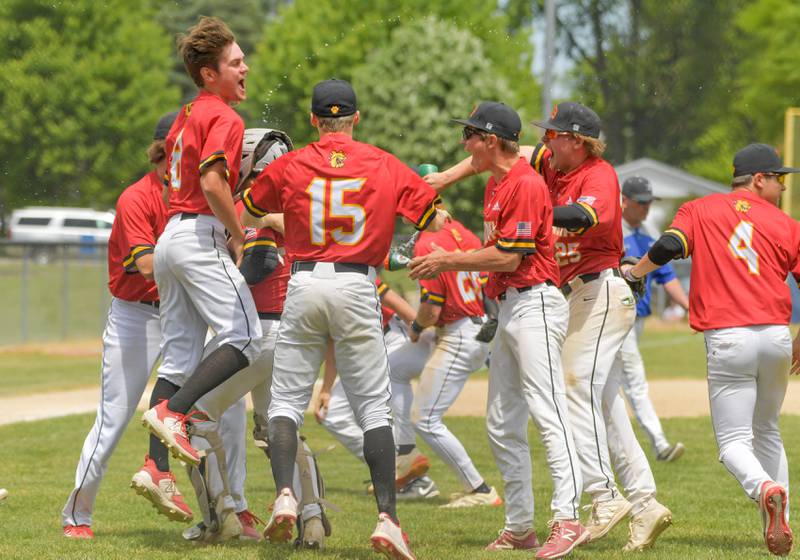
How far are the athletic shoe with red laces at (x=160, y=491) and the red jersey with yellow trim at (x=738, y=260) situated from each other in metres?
2.90

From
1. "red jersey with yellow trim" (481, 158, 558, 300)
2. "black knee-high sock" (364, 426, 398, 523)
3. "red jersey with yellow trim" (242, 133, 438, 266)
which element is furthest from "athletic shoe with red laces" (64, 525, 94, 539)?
"red jersey with yellow trim" (481, 158, 558, 300)

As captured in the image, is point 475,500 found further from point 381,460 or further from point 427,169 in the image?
point 381,460

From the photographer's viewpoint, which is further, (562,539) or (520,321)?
(520,321)

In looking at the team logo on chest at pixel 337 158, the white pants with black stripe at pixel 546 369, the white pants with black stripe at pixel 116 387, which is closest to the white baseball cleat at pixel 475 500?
the white pants with black stripe at pixel 546 369

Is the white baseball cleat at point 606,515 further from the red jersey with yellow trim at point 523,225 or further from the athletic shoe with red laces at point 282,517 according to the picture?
the athletic shoe with red laces at point 282,517

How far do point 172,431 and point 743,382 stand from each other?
119 inches

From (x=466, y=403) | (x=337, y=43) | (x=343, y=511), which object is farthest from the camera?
(x=337, y=43)

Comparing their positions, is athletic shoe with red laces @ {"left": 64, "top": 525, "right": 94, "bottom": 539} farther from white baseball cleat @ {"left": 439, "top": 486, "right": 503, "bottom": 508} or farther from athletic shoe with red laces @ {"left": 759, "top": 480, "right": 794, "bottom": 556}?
athletic shoe with red laces @ {"left": 759, "top": 480, "right": 794, "bottom": 556}

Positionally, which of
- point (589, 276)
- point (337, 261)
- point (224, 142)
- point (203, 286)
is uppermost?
point (224, 142)

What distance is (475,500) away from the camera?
8398 millimetres

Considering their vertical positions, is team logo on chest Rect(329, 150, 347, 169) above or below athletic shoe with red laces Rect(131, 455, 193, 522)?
above

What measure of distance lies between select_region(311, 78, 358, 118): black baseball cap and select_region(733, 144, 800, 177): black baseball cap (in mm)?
2278

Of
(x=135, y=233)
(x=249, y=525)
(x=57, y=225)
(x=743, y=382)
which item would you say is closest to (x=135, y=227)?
(x=135, y=233)

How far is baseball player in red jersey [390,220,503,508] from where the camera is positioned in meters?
8.52
